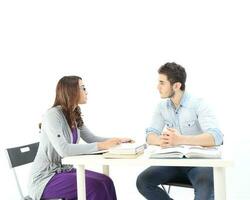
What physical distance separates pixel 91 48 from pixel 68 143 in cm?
153

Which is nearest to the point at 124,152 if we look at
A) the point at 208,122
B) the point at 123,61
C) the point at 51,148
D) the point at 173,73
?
the point at 51,148

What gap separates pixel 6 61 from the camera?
3686 millimetres

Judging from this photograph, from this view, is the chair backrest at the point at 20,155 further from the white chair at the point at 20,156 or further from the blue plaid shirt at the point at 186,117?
the blue plaid shirt at the point at 186,117

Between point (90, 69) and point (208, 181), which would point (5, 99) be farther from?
point (208, 181)

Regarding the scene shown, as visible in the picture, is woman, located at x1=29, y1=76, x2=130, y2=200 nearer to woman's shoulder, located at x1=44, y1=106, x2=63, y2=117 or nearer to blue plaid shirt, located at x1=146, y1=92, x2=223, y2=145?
woman's shoulder, located at x1=44, y1=106, x2=63, y2=117

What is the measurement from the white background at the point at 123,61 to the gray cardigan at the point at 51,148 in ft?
4.06

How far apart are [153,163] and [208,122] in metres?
0.70

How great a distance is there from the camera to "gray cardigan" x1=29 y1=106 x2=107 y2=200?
2195 millimetres

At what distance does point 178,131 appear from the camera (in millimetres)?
2580

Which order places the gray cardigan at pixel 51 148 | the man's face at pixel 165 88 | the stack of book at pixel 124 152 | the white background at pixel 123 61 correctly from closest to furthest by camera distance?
the stack of book at pixel 124 152 < the gray cardigan at pixel 51 148 < the man's face at pixel 165 88 < the white background at pixel 123 61

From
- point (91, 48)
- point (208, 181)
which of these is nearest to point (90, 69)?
point (91, 48)

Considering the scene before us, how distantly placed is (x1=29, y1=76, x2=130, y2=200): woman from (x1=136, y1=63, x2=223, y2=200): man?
276 mm

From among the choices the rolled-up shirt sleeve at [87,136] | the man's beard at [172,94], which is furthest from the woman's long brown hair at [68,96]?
the man's beard at [172,94]

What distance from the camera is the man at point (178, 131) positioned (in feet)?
7.24
